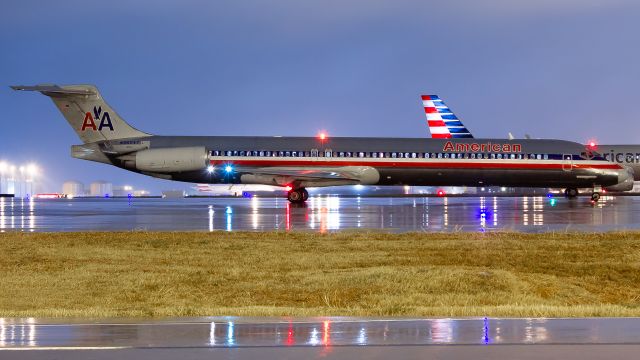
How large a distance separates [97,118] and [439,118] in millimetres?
31564

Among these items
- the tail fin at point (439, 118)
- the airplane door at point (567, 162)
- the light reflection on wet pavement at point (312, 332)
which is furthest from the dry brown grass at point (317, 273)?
the tail fin at point (439, 118)

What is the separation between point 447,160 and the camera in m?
38.7

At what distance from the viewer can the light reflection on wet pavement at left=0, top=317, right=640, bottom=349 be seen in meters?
6.34

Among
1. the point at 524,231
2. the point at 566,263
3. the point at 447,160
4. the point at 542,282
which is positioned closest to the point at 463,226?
the point at 524,231

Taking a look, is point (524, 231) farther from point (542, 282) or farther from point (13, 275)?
point (13, 275)

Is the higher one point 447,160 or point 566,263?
point 447,160

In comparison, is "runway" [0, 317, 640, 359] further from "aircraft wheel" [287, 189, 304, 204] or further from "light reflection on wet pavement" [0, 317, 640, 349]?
"aircraft wheel" [287, 189, 304, 204]

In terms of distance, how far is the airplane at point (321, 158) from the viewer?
37.4m

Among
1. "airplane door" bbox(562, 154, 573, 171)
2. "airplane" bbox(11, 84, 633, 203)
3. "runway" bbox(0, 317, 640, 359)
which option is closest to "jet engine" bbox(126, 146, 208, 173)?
"airplane" bbox(11, 84, 633, 203)

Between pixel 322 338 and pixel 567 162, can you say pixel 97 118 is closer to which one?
pixel 567 162

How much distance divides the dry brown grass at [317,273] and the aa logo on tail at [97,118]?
21254 mm

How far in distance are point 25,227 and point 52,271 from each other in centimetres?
851

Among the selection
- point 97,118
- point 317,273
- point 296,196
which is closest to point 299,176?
point 296,196

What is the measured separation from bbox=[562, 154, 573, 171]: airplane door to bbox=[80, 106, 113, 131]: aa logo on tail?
24.8 m
